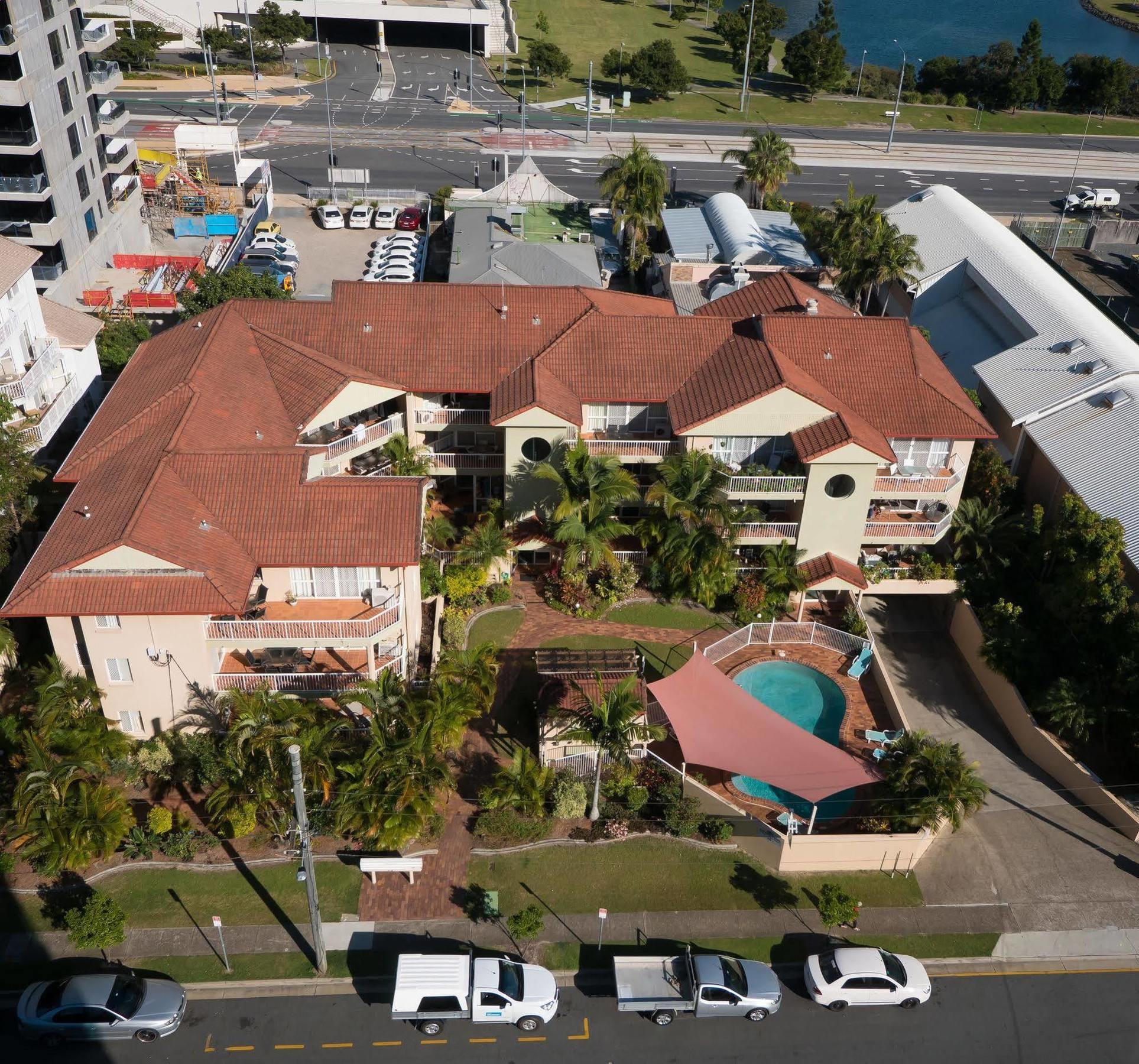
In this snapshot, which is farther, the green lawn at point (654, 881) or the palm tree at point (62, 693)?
the palm tree at point (62, 693)

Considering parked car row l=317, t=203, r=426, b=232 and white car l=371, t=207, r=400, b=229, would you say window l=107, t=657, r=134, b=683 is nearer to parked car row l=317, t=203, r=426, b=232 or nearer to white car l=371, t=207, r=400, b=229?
parked car row l=317, t=203, r=426, b=232

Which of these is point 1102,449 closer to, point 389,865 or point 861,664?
point 861,664

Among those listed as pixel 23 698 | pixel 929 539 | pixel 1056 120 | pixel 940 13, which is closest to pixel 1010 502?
pixel 929 539

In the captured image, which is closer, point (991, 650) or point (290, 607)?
point (290, 607)

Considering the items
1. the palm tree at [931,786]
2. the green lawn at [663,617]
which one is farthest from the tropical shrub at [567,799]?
the palm tree at [931,786]

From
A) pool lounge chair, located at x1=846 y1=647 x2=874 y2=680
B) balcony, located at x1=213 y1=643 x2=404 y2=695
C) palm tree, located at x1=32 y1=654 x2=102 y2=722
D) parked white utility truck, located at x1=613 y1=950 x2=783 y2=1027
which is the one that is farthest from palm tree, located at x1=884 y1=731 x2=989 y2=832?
palm tree, located at x1=32 y1=654 x2=102 y2=722

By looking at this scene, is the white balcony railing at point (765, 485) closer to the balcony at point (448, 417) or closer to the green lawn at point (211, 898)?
the balcony at point (448, 417)

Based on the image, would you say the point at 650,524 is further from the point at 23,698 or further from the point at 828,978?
the point at 23,698
